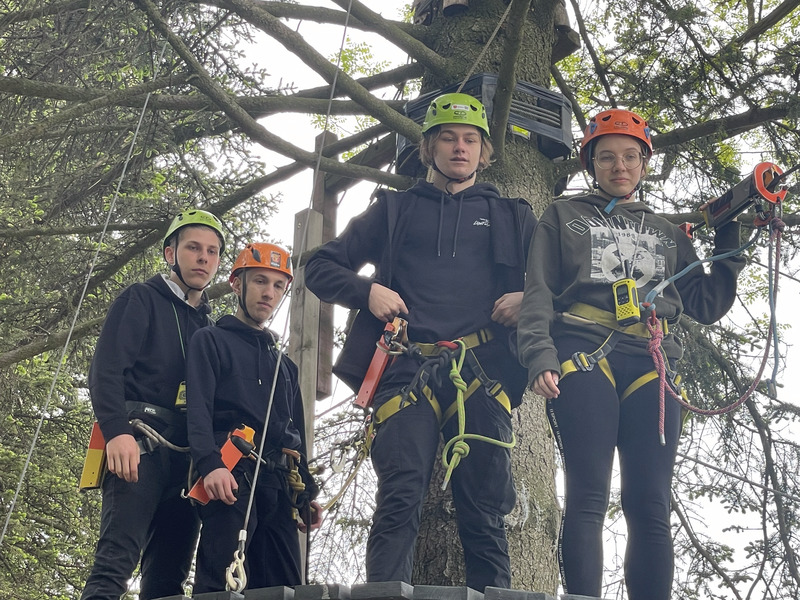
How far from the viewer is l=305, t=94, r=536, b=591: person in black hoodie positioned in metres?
3.68

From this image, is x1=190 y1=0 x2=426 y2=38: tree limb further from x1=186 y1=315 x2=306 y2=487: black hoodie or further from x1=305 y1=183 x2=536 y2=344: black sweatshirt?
x1=186 y1=315 x2=306 y2=487: black hoodie

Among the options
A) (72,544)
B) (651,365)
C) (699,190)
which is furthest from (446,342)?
(72,544)

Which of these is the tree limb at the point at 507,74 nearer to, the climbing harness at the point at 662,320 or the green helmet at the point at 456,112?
the green helmet at the point at 456,112

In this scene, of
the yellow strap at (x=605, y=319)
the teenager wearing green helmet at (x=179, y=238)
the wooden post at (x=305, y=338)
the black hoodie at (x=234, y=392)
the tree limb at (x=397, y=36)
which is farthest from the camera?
the wooden post at (x=305, y=338)

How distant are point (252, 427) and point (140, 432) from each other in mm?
431

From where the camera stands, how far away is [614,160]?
13.7 feet

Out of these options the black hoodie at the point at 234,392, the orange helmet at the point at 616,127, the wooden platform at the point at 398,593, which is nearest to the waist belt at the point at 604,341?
the orange helmet at the point at 616,127

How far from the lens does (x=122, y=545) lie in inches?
152

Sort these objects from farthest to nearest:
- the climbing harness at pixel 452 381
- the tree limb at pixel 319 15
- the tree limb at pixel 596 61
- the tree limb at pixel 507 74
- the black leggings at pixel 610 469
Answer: the tree limb at pixel 596 61 < the tree limb at pixel 319 15 < the tree limb at pixel 507 74 < the climbing harness at pixel 452 381 < the black leggings at pixel 610 469

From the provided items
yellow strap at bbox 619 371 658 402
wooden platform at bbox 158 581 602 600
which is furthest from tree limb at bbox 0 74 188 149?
wooden platform at bbox 158 581 602 600

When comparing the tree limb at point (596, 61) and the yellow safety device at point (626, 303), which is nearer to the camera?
the yellow safety device at point (626, 303)

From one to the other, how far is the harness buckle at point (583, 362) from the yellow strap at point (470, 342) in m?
0.38

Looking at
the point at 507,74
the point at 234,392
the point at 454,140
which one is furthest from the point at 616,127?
the point at 234,392

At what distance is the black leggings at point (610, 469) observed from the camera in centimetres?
349
